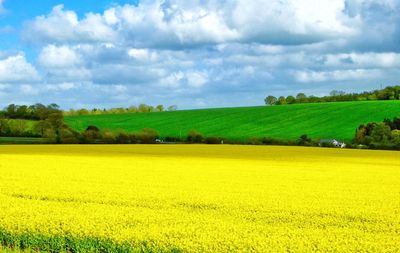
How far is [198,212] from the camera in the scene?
15383 millimetres

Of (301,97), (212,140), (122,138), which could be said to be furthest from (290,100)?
(122,138)

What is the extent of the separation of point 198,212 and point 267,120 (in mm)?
75415

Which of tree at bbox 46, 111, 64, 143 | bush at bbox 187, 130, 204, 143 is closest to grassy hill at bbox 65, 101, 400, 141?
bush at bbox 187, 130, 204, 143

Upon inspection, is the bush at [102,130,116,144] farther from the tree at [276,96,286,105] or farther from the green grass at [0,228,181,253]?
the tree at [276,96,286,105]

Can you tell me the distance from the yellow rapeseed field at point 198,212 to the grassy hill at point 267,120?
151ft

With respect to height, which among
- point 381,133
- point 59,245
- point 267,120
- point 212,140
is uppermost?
point 267,120

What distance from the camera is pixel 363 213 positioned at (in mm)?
15086

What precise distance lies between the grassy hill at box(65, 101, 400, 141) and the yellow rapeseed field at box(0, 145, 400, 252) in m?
46.1

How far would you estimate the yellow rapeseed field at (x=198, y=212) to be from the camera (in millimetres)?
11414

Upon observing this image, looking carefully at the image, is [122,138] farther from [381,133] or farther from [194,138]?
[381,133]

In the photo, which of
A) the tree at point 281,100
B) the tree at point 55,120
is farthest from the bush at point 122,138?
the tree at point 281,100

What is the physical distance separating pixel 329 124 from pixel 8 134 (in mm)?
42481

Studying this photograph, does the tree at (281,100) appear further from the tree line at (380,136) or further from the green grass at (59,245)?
the green grass at (59,245)

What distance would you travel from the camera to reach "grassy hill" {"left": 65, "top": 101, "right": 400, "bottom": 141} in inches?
3051
